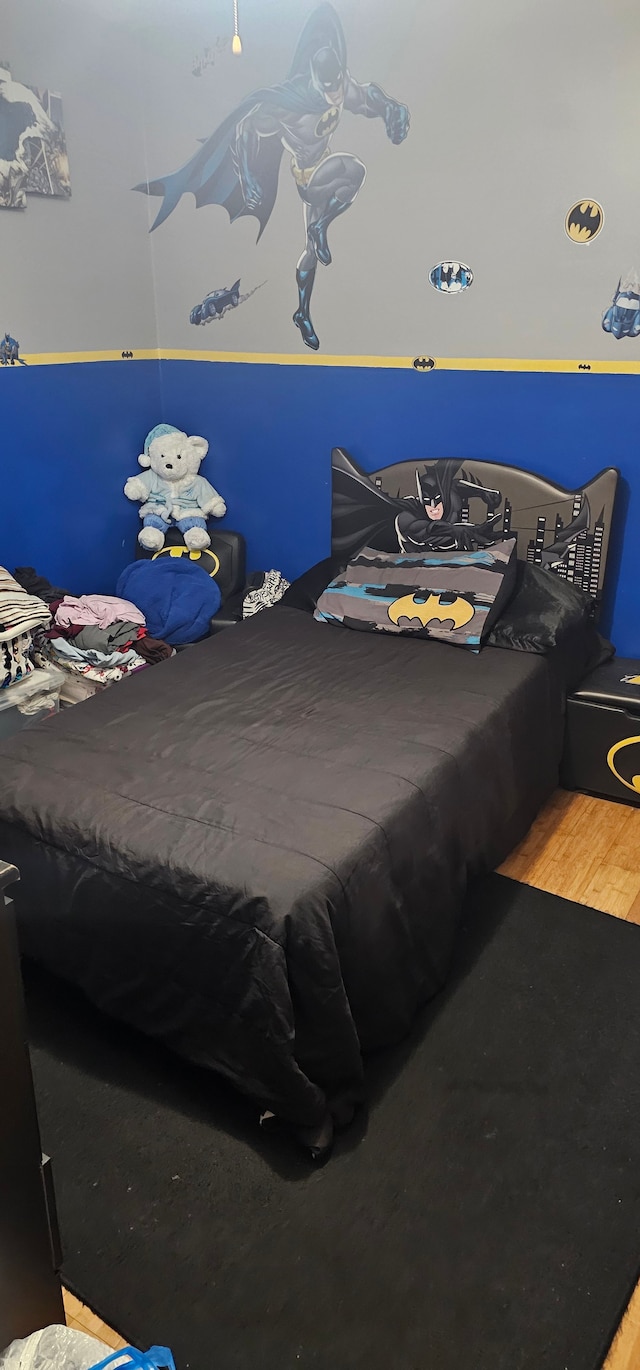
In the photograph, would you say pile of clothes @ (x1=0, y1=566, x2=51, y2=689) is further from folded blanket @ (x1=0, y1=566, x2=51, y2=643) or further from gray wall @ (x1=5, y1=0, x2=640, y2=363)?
gray wall @ (x1=5, y1=0, x2=640, y2=363)

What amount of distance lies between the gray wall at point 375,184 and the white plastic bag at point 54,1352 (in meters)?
Answer: 2.95

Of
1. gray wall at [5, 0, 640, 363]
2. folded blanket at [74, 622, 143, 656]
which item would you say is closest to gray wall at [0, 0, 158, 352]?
gray wall at [5, 0, 640, 363]

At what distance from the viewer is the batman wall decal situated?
2.86 m

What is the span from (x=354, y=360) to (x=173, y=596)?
1.17 meters

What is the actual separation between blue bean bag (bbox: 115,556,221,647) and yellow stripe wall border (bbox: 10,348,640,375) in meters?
0.87

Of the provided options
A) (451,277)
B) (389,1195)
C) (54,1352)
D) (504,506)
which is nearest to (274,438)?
(451,277)

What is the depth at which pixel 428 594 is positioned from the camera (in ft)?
10.2

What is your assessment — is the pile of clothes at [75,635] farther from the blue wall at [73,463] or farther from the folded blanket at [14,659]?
the blue wall at [73,463]

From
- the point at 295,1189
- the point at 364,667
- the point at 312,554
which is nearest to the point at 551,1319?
the point at 295,1189

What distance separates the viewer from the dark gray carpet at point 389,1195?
1473 millimetres

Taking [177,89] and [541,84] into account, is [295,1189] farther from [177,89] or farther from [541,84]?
[177,89]

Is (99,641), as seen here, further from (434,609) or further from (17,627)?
(434,609)

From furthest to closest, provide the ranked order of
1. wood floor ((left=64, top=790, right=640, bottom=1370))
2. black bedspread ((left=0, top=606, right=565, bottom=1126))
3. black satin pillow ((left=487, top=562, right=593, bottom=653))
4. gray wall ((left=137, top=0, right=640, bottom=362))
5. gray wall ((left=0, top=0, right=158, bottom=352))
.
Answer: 1. gray wall ((left=0, top=0, right=158, bottom=352))
2. black satin pillow ((left=487, top=562, right=593, bottom=653))
3. gray wall ((left=137, top=0, right=640, bottom=362))
4. wood floor ((left=64, top=790, right=640, bottom=1370))
5. black bedspread ((left=0, top=606, right=565, bottom=1126))

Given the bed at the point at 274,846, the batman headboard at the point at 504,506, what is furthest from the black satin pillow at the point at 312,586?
the bed at the point at 274,846
